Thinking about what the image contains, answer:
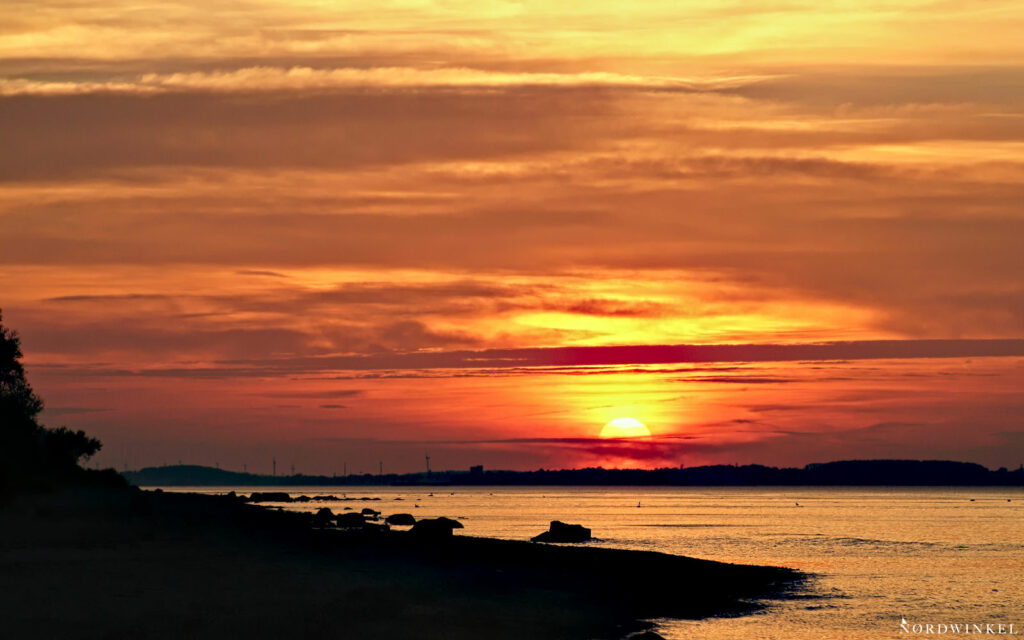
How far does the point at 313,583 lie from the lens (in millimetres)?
46656

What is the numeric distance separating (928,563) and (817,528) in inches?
2320

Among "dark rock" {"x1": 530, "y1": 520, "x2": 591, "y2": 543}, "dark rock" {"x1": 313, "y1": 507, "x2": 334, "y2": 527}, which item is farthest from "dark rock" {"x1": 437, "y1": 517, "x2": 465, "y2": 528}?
"dark rock" {"x1": 313, "y1": 507, "x2": 334, "y2": 527}

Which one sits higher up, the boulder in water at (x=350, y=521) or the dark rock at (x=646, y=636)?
the boulder in water at (x=350, y=521)

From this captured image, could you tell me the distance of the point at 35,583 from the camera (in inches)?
1550

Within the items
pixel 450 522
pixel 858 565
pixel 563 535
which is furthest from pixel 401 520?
pixel 858 565

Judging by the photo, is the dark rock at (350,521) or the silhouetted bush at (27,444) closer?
the silhouetted bush at (27,444)

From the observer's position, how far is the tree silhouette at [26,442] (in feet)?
305

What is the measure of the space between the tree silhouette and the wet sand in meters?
13.7

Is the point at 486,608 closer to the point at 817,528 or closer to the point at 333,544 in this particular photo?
the point at 333,544

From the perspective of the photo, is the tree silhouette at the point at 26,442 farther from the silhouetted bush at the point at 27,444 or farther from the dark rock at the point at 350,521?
the dark rock at the point at 350,521

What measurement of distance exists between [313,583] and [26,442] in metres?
69.7

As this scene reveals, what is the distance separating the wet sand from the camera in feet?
116

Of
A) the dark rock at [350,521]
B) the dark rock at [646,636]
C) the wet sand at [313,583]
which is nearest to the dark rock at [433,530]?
the wet sand at [313,583]

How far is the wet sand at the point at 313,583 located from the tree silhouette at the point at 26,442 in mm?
13686
